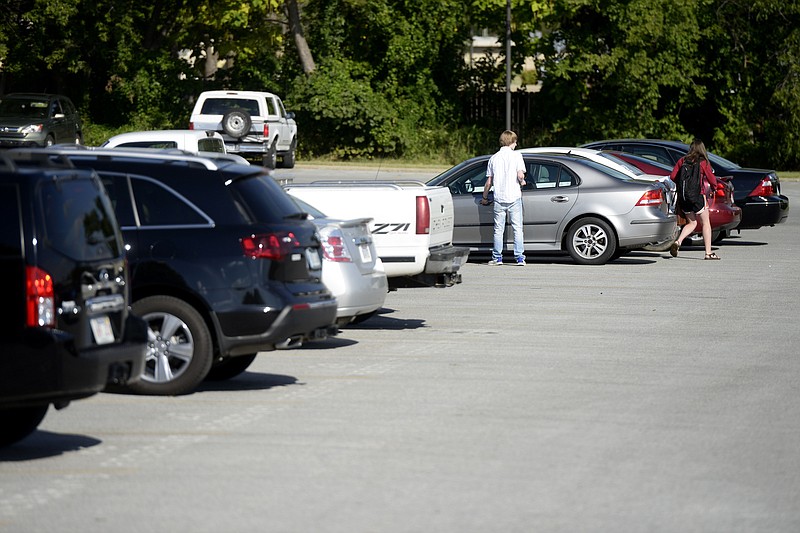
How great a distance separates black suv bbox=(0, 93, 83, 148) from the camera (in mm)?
37000

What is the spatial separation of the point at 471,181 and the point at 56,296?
1311cm

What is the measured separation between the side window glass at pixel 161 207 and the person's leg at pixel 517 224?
9.47m

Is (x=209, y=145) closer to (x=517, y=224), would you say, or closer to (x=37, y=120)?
(x=517, y=224)

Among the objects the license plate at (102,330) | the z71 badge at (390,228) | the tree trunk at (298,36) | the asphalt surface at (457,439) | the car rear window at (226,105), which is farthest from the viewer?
the tree trunk at (298,36)

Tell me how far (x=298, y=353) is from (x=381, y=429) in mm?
3508

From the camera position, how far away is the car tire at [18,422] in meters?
7.87

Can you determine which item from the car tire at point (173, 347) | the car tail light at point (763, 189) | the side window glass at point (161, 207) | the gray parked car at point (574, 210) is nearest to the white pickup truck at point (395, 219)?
the side window glass at point (161, 207)

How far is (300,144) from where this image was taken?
4775cm

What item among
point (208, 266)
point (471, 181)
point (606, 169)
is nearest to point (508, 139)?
point (471, 181)

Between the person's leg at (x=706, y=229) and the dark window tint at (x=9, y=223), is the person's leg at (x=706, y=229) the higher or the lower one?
the lower one

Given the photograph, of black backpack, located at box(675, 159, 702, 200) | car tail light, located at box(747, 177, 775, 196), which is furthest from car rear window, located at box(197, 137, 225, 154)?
car tail light, located at box(747, 177, 775, 196)

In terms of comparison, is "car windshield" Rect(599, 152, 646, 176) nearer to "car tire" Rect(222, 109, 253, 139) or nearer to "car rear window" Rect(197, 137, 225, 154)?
"car rear window" Rect(197, 137, 225, 154)

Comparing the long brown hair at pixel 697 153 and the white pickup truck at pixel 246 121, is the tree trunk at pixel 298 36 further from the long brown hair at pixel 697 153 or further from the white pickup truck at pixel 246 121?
the long brown hair at pixel 697 153

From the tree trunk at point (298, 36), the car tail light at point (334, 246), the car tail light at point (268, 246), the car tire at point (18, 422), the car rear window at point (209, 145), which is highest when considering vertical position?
the tree trunk at point (298, 36)
